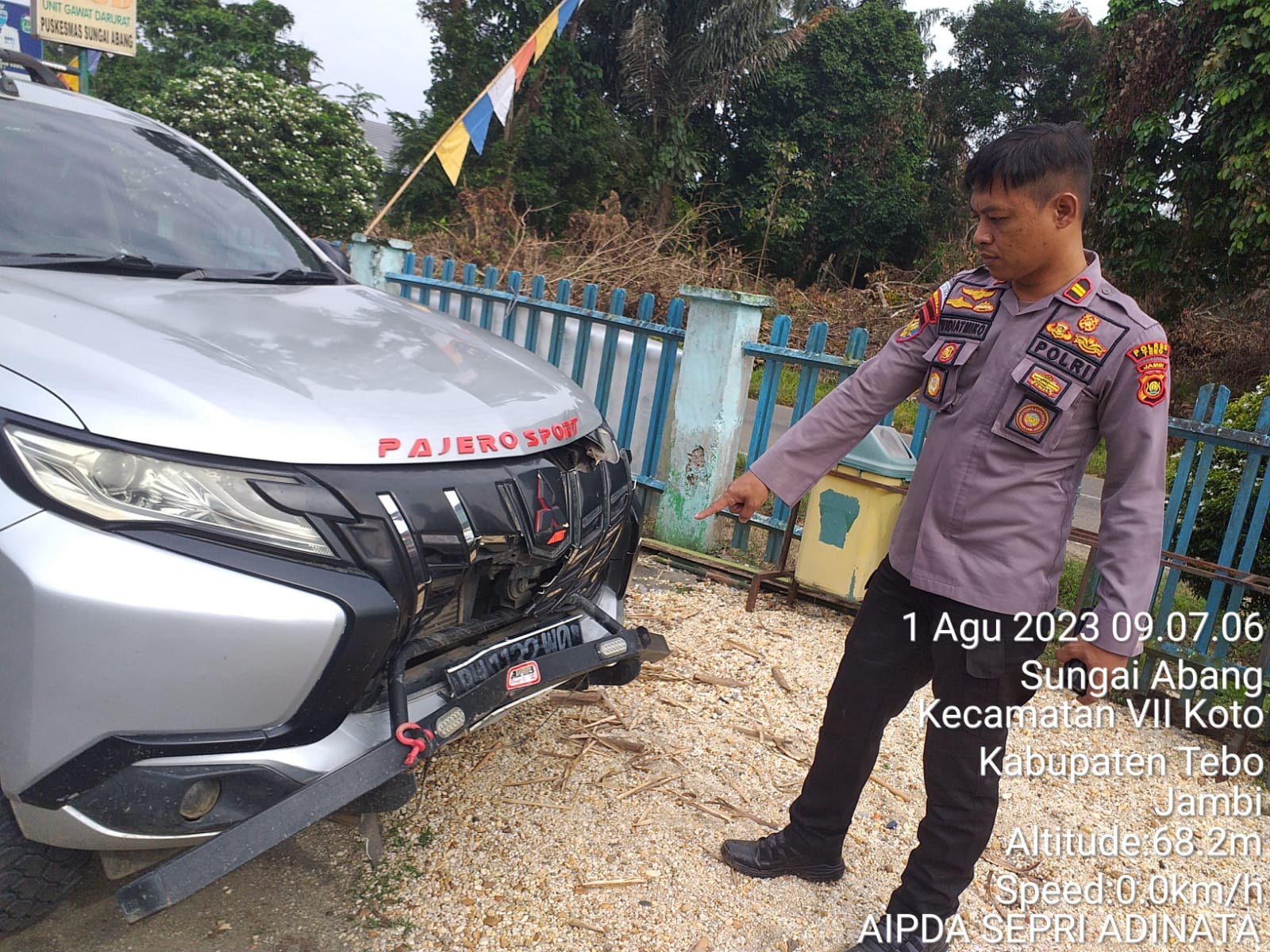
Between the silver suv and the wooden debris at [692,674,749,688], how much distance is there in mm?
1247

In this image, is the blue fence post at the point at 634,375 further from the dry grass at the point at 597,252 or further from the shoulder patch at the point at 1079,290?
the shoulder patch at the point at 1079,290

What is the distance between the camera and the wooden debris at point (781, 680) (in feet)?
11.8

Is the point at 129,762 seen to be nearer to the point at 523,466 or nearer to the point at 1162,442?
the point at 523,466

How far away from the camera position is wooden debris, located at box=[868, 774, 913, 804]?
2924 mm

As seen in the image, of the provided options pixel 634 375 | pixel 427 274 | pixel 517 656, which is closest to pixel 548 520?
pixel 517 656

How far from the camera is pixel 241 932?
2078 mm

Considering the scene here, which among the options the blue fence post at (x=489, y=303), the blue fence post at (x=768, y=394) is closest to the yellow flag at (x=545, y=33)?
the blue fence post at (x=489, y=303)

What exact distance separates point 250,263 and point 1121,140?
1196 cm

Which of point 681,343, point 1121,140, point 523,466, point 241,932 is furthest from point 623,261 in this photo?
point 1121,140

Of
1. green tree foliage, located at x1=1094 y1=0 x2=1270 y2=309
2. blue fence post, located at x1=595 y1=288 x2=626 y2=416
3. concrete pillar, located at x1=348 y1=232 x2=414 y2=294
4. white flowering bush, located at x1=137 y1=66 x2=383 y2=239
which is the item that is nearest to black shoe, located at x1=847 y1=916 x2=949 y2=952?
blue fence post, located at x1=595 y1=288 x2=626 y2=416

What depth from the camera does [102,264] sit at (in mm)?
2455

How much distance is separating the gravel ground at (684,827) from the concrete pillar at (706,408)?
4.28 feet

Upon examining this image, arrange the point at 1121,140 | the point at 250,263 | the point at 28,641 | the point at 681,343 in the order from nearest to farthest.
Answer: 1. the point at 28,641
2. the point at 250,263
3. the point at 681,343
4. the point at 1121,140

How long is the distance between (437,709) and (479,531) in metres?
0.39
